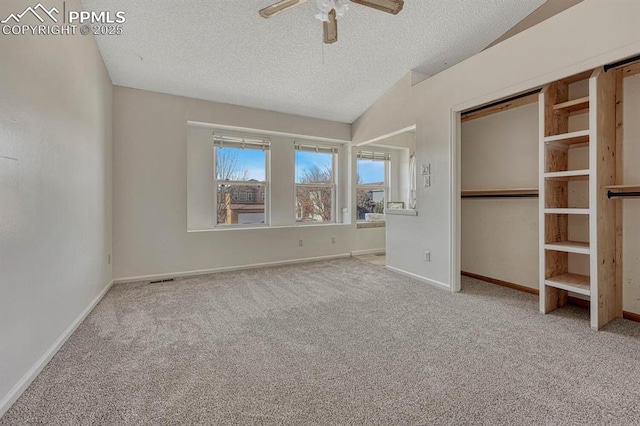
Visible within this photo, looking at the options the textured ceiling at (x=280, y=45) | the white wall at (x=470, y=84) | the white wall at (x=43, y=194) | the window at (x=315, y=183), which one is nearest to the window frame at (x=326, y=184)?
the window at (x=315, y=183)

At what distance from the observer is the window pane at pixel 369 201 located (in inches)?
244

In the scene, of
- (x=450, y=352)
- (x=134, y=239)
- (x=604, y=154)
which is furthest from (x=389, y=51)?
(x=134, y=239)

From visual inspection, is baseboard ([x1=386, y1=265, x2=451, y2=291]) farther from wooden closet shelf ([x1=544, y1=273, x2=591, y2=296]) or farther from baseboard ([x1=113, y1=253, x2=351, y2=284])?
baseboard ([x1=113, y1=253, x2=351, y2=284])

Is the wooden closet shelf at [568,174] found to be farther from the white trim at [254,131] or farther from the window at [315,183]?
the window at [315,183]

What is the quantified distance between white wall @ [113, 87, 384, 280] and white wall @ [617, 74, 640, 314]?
4.24 metres

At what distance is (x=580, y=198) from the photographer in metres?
2.97

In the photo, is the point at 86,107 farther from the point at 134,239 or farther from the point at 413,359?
the point at 413,359

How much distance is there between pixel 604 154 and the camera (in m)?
2.46

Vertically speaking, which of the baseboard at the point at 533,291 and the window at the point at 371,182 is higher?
the window at the point at 371,182

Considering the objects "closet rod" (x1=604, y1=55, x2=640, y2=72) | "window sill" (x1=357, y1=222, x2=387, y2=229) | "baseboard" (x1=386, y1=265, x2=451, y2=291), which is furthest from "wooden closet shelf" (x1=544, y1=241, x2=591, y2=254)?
"window sill" (x1=357, y1=222, x2=387, y2=229)

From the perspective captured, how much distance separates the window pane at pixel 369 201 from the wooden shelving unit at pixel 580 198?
3578mm

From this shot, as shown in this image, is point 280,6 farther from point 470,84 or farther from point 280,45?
point 470,84

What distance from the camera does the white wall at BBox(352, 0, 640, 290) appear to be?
2.27 metres

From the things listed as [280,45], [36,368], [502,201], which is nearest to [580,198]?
[502,201]
